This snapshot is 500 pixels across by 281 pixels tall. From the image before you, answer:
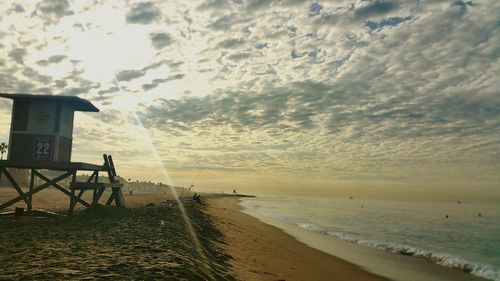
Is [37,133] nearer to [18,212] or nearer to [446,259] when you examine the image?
[18,212]

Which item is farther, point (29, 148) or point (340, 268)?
point (29, 148)

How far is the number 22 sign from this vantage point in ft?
54.9

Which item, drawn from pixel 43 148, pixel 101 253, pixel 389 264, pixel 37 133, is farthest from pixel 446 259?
pixel 37 133

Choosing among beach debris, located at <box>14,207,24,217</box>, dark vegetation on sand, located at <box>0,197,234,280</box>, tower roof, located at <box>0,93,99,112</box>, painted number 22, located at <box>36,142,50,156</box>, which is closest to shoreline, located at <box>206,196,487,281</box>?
dark vegetation on sand, located at <box>0,197,234,280</box>

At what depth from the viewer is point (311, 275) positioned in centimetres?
1084

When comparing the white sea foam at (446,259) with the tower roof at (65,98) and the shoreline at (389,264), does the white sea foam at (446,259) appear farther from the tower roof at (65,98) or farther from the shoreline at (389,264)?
the tower roof at (65,98)

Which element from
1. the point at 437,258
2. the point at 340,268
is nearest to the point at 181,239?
the point at 340,268

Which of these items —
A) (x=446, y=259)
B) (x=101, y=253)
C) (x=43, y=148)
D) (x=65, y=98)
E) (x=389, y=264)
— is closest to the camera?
(x=101, y=253)

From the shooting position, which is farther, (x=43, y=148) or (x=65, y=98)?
(x=65, y=98)

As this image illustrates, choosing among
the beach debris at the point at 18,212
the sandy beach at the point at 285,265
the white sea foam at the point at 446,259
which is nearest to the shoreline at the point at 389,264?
the sandy beach at the point at 285,265

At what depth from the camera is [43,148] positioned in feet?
55.2

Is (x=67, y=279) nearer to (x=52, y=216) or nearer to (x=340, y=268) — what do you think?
(x=340, y=268)

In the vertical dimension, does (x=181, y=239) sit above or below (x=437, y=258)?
above

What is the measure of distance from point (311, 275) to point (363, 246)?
11124mm
